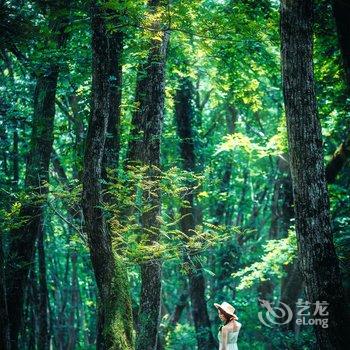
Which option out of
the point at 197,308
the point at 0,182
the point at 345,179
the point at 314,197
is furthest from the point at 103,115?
the point at 345,179

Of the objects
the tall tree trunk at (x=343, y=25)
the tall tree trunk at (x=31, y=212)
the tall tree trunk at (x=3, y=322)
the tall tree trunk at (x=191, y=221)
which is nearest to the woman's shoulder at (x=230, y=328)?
the tall tree trunk at (x=3, y=322)

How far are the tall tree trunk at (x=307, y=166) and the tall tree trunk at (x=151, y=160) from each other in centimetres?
301

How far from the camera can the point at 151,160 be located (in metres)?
9.56

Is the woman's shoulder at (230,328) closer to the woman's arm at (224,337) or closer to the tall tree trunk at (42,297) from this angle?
the woman's arm at (224,337)

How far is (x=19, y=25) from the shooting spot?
6723mm

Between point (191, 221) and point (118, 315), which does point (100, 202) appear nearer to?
point (118, 315)

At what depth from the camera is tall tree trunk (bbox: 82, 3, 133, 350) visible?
724 cm

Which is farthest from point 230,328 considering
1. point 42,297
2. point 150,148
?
point 42,297

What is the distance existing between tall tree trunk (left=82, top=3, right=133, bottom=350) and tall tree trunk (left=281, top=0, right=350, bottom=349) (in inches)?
115

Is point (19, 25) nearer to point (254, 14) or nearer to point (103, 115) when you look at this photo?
point (103, 115)

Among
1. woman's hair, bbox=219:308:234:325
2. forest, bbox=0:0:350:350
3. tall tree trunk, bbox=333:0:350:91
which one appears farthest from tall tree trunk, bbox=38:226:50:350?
tall tree trunk, bbox=333:0:350:91

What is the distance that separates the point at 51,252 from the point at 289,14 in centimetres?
1759

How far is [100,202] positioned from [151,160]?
8.22 feet

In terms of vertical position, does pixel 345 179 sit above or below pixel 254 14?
below
